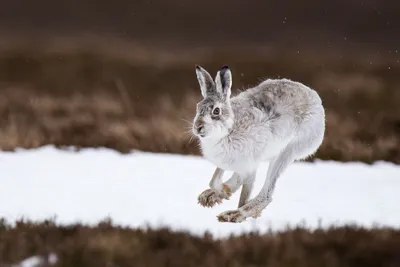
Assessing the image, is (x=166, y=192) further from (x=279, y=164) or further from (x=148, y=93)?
(x=148, y=93)

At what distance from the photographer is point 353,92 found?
617 inches

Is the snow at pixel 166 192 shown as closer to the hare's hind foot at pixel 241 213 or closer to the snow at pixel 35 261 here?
the hare's hind foot at pixel 241 213

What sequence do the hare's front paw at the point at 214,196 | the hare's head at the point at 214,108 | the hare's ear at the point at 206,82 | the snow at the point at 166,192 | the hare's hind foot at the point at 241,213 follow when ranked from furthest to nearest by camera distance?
the hare's front paw at the point at 214,196, the snow at the point at 166,192, the hare's hind foot at the point at 241,213, the hare's ear at the point at 206,82, the hare's head at the point at 214,108

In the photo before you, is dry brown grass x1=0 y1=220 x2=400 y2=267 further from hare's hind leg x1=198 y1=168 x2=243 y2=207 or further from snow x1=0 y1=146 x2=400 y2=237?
hare's hind leg x1=198 y1=168 x2=243 y2=207

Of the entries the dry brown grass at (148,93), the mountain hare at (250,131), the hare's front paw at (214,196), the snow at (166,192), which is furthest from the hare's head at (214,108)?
the dry brown grass at (148,93)

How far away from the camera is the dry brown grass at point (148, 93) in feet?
39.2

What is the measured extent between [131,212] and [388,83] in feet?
34.8

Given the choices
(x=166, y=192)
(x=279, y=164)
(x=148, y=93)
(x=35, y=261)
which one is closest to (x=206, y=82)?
(x=279, y=164)

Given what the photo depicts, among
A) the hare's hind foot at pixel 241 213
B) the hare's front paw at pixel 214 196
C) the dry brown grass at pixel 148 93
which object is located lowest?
the hare's hind foot at pixel 241 213

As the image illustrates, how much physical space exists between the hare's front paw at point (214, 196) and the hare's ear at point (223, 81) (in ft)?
3.69

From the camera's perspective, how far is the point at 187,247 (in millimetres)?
6305

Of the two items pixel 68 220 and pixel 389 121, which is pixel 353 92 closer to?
pixel 389 121

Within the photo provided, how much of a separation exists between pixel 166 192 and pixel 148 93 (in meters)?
7.00

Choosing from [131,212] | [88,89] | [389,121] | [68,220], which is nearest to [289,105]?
[131,212]
